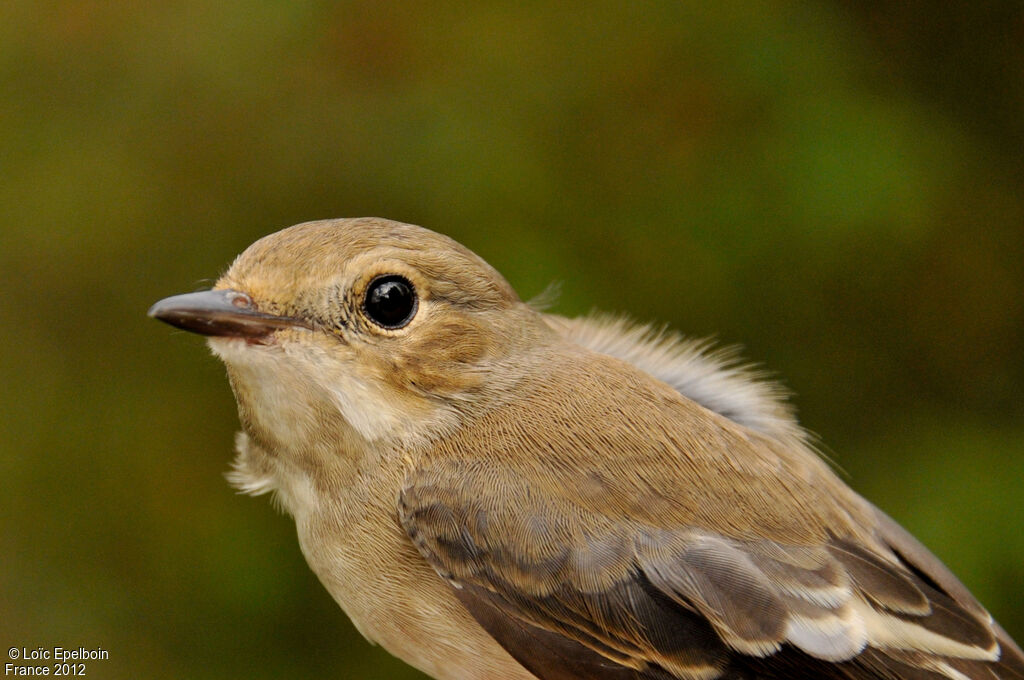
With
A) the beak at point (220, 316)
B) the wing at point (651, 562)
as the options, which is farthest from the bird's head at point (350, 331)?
the wing at point (651, 562)

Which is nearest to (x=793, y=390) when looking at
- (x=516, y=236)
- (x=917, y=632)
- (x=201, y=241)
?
(x=516, y=236)

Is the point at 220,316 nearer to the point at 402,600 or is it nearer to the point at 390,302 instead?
the point at 390,302

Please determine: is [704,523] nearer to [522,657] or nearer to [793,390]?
[522,657]

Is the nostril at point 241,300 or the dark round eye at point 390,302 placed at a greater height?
the dark round eye at point 390,302

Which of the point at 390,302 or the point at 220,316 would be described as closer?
the point at 220,316

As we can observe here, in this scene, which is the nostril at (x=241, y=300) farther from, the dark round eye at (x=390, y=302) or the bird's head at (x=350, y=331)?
the dark round eye at (x=390, y=302)

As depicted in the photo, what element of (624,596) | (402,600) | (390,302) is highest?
(390,302)

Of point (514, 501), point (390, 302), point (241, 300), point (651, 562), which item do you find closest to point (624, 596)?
point (651, 562)
